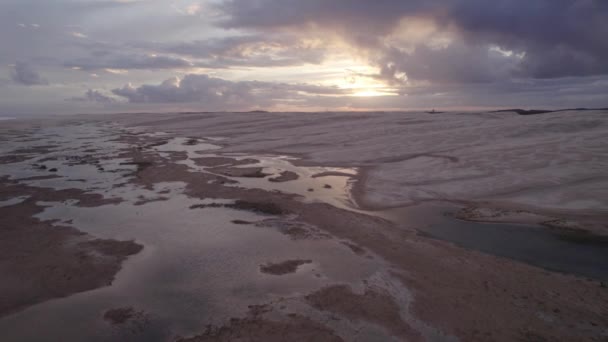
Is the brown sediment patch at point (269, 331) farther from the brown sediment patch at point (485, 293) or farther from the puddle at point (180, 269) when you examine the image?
the brown sediment patch at point (485, 293)

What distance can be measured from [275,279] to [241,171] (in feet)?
36.6

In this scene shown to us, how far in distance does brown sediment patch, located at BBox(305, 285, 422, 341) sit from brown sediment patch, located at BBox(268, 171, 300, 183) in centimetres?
941

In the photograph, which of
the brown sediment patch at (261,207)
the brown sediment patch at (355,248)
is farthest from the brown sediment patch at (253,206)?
the brown sediment patch at (355,248)

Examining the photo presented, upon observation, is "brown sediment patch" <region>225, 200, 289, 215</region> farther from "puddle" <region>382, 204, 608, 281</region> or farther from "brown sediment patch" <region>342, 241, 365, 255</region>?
"puddle" <region>382, 204, 608, 281</region>

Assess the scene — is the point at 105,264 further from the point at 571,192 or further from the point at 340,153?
the point at 340,153

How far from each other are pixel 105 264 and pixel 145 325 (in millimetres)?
2634

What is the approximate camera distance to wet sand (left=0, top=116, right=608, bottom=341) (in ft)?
17.7

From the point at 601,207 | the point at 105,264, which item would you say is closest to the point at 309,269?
the point at 105,264

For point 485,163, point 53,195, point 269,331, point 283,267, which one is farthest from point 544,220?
point 53,195

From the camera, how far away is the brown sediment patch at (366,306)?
17.7 ft

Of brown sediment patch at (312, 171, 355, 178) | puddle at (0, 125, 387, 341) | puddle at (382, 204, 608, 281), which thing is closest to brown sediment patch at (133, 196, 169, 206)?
puddle at (0, 125, 387, 341)

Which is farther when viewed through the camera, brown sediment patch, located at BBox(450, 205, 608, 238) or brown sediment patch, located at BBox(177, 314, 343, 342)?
brown sediment patch, located at BBox(450, 205, 608, 238)

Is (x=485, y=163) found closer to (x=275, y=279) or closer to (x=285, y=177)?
(x=285, y=177)

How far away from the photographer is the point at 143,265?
753 centimetres
